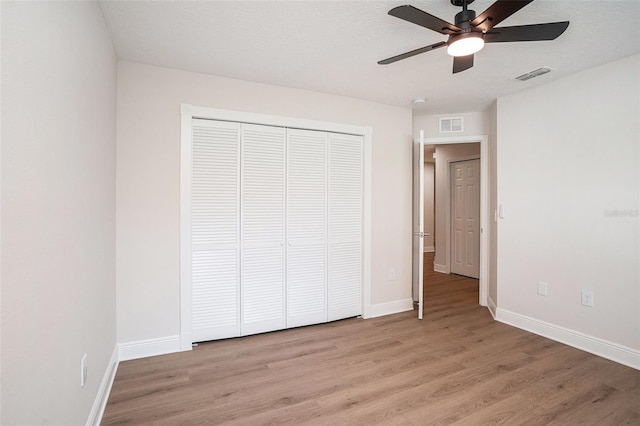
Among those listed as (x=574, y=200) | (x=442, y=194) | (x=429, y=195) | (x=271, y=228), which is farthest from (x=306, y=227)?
(x=429, y=195)

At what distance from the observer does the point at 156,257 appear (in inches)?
108

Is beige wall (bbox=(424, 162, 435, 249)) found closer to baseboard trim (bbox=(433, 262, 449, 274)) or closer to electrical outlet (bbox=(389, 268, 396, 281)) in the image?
baseboard trim (bbox=(433, 262, 449, 274))

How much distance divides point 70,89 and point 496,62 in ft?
9.96

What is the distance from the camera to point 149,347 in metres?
2.71

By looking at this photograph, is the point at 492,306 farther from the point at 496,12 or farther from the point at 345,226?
the point at 496,12

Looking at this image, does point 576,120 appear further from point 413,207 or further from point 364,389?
point 364,389

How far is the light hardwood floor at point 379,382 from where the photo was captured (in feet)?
6.36

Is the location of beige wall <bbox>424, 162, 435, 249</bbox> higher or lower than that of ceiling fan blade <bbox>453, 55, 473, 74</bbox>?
lower

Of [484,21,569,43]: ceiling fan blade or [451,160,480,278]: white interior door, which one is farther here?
[451,160,480,278]: white interior door

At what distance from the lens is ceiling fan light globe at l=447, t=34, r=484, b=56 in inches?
70.3

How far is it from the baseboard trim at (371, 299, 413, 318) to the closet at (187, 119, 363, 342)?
0.80 feet

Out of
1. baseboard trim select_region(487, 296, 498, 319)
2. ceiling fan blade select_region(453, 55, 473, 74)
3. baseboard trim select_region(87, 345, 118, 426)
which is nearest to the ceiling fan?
ceiling fan blade select_region(453, 55, 473, 74)

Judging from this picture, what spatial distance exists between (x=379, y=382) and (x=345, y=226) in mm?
1702

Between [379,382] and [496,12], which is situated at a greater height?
[496,12]
